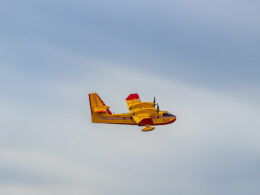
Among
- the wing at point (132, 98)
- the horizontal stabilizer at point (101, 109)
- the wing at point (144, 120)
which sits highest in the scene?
the wing at point (132, 98)

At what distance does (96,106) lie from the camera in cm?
15812

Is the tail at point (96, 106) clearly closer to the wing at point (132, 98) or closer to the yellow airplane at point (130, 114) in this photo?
the yellow airplane at point (130, 114)

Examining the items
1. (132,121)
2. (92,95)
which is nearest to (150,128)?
(132,121)

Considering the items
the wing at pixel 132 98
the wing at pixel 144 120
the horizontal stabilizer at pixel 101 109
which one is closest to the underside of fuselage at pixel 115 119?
the horizontal stabilizer at pixel 101 109

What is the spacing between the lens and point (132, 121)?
159m

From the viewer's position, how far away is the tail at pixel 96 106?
518 ft

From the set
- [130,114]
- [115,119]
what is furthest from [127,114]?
[115,119]

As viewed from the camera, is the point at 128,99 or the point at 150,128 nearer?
the point at 150,128

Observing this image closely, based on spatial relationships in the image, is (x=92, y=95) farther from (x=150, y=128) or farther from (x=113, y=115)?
(x=150, y=128)

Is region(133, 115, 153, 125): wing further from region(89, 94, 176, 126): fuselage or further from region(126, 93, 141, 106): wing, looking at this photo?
region(126, 93, 141, 106): wing

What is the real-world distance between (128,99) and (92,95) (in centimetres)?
1323

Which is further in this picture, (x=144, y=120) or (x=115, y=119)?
(x=115, y=119)

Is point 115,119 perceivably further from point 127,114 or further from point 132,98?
point 132,98

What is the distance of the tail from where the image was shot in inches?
6216
